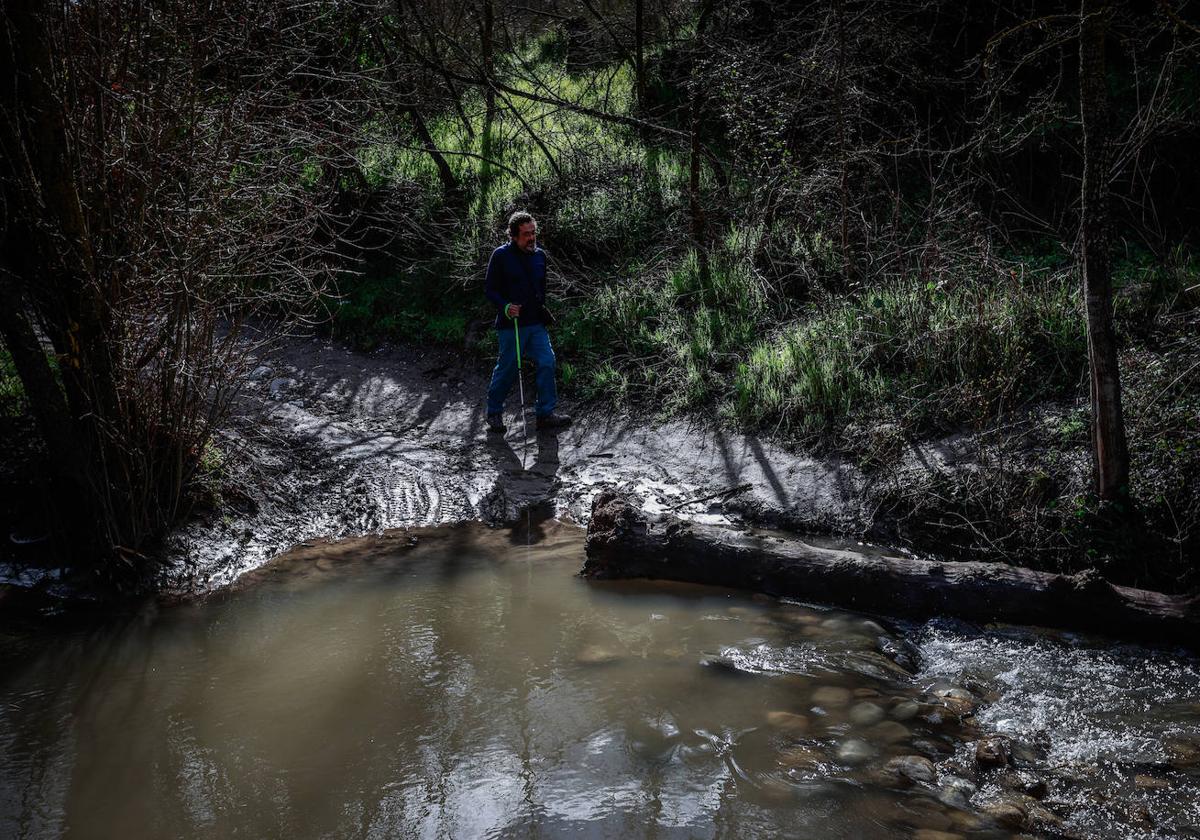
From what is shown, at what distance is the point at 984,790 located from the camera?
394cm

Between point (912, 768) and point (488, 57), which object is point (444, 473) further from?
point (488, 57)

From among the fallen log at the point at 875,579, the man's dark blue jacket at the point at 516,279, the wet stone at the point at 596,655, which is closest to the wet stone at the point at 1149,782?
the fallen log at the point at 875,579

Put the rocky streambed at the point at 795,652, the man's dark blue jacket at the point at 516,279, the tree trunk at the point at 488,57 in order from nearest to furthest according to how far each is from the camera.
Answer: the rocky streambed at the point at 795,652 < the man's dark blue jacket at the point at 516,279 < the tree trunk at the point at 488,57

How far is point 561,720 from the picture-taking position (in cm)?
466

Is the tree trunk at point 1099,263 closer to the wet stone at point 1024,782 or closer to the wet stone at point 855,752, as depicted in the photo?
the wet stone at point 1024,782

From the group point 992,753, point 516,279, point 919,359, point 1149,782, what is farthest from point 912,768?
point 516,279

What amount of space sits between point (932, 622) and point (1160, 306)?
12.2ft

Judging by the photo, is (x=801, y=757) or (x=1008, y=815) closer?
(x=1008, y=815)

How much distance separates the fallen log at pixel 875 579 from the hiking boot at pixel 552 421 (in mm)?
2821

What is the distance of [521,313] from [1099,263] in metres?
5.10

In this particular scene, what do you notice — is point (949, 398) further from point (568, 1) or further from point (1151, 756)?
point (568, 1)

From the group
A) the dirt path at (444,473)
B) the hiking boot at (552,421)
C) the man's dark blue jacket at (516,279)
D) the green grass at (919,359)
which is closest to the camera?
the dirt path at (444,473)

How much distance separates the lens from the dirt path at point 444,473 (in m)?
7.05

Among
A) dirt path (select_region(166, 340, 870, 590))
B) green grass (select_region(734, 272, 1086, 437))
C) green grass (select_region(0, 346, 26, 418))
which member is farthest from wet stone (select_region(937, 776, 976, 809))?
green grass (select_region(0, 346, 26, 418))
